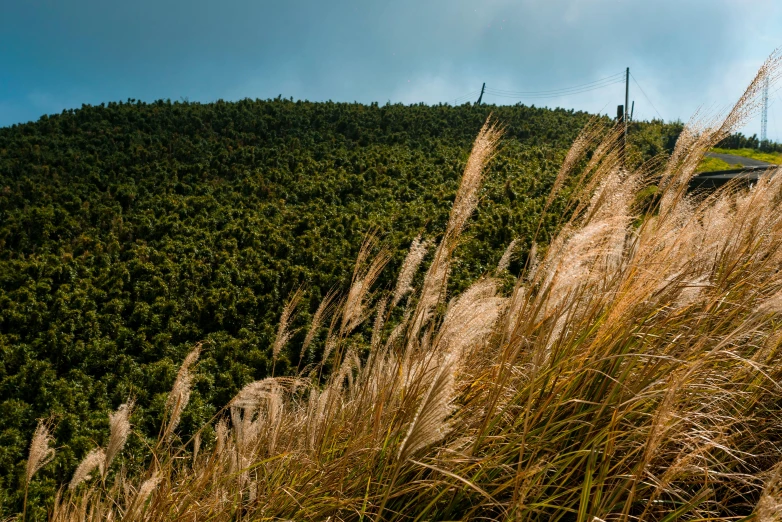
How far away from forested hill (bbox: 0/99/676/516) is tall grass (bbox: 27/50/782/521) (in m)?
0.91

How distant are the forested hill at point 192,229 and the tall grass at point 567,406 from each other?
2.99 feet

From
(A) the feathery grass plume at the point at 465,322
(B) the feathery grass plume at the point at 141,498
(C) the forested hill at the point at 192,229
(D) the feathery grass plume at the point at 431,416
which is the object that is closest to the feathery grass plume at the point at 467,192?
(A) the feathery grass plume at the point at 465,322

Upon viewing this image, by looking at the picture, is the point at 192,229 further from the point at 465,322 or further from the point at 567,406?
the point at 567,406

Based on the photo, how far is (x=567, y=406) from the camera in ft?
5.96

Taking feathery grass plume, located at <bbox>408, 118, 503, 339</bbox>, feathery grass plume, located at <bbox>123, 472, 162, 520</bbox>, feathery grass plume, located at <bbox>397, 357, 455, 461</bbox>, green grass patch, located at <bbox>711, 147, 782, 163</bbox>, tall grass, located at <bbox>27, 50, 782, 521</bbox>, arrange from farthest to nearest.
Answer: green grass patch, located at <bbox>711, 147, 782, 163</bbox>, feathery grass plume, located at <bbox>408, 118, 503, 339</bbox>, feathery grass plume, located at <bbox>123, 472, 162, 520</bbox>, tall grass, located at <bbox>27, 50, 782, 521</bbox>, feathery grass plume, located at <bbox>397, 357, 455, 461</bbox>

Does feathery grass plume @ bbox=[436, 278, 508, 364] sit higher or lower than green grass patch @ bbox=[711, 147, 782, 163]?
lower

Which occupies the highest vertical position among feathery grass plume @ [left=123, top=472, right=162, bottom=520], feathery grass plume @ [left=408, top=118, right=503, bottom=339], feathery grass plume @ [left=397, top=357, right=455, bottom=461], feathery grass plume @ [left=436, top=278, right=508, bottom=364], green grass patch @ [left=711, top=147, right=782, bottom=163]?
green grass patch @ [left=711, top=147, right=782, bottom=163]

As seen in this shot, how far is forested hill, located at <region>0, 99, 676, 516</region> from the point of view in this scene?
7215mm

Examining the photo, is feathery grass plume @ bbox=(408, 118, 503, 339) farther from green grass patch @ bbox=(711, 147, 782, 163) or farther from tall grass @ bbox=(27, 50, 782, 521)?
green grass patch @ bbox=(711, 147, 782, 163)

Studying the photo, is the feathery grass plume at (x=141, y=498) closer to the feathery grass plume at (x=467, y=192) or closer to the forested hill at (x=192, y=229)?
the forested hill at (x=192, y=229)

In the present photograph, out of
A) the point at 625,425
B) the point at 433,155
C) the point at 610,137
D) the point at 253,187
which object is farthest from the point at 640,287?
the point at 433,155

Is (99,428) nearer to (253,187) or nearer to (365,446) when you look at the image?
(365,446)

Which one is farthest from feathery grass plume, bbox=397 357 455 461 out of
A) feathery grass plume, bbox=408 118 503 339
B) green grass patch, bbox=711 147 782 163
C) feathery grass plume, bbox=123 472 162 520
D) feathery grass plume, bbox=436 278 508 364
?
green grass patch, bbox=711 147 782 163

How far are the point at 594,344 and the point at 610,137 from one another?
1165 mm
